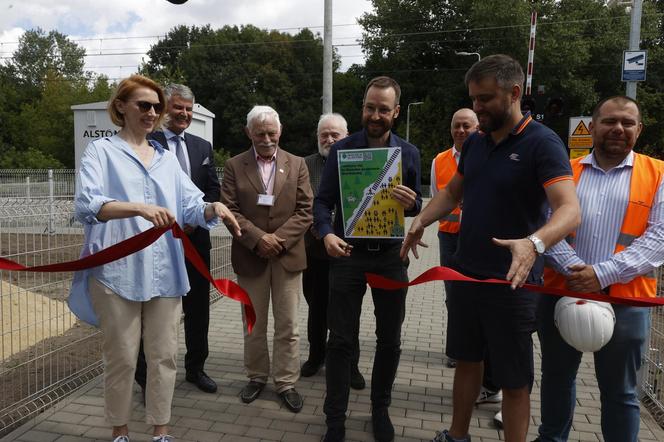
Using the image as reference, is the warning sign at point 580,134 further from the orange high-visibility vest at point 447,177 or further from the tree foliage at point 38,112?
the tree foliage at point 38,112

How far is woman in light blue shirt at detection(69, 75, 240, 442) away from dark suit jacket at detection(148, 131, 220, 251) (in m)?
0.92

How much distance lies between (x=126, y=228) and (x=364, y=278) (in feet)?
4.59

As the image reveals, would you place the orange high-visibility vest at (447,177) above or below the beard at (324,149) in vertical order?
below

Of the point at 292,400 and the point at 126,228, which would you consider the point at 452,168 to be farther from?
the point at 126,228

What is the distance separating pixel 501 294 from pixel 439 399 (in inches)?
65.3

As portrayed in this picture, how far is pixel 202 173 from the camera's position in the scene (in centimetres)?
423

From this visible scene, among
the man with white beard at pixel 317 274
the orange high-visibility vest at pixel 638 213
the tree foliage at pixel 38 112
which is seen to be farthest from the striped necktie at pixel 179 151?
the tree foliage at pixel 38 112

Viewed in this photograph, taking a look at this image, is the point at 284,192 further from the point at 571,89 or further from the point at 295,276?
the point at 571,89

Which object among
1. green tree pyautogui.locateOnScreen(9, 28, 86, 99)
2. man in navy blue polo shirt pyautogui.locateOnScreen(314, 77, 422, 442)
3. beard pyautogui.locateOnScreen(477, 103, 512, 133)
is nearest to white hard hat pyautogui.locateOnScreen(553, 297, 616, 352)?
beard pyautogui.locateOnScreen(477, 103, 512, 133)

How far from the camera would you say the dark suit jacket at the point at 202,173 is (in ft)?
13.7

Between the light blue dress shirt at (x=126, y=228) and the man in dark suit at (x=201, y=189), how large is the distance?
94 centimetres

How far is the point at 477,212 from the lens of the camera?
2.76 metres

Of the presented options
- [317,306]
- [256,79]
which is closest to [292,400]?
[317,306]

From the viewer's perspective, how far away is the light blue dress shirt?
290 cm
